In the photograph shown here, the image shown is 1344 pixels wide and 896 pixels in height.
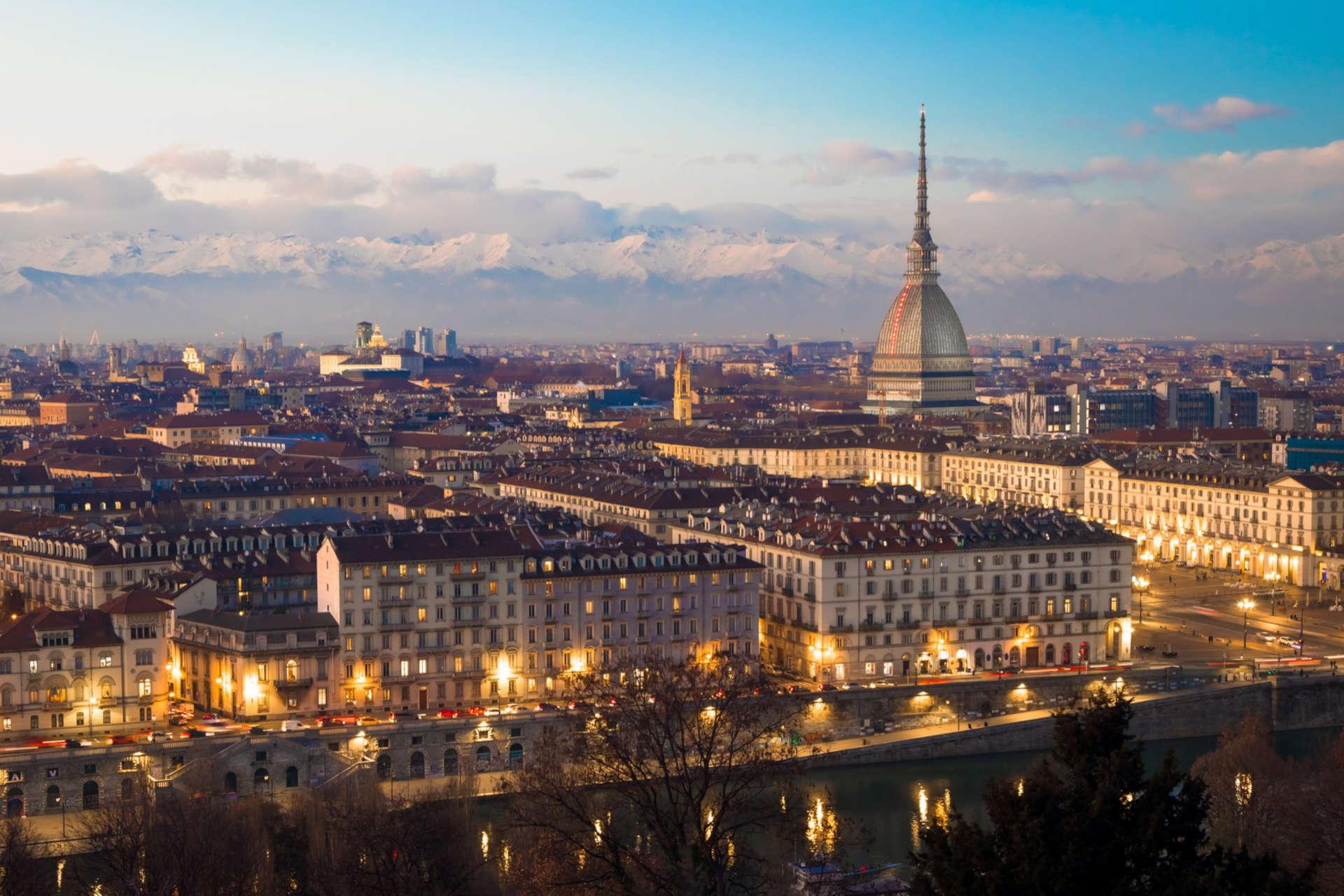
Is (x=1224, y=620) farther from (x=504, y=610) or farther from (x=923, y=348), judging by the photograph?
(x=923, y=348)

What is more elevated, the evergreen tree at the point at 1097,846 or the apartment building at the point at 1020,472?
the evergreen tree at the point at 1097,846

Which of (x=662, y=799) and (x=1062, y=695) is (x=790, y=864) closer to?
(x=662, y=799)

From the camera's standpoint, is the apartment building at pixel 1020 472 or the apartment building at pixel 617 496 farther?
the apartment building at pixel 1020 472

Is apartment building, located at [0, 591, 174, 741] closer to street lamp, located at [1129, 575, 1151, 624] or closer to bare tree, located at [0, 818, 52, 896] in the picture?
bare tree, located at [0, 818, 52, 896]

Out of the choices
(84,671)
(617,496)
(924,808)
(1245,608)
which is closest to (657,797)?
(924,808)

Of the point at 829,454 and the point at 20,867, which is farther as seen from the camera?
the point at 829,454

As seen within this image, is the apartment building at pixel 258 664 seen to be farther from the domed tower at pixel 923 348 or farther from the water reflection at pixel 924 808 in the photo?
the domed tower at pixel 923 348

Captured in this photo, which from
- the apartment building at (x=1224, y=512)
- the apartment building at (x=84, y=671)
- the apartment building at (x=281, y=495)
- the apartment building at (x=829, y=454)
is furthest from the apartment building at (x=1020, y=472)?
the apartment building at (x=84, y=671)
